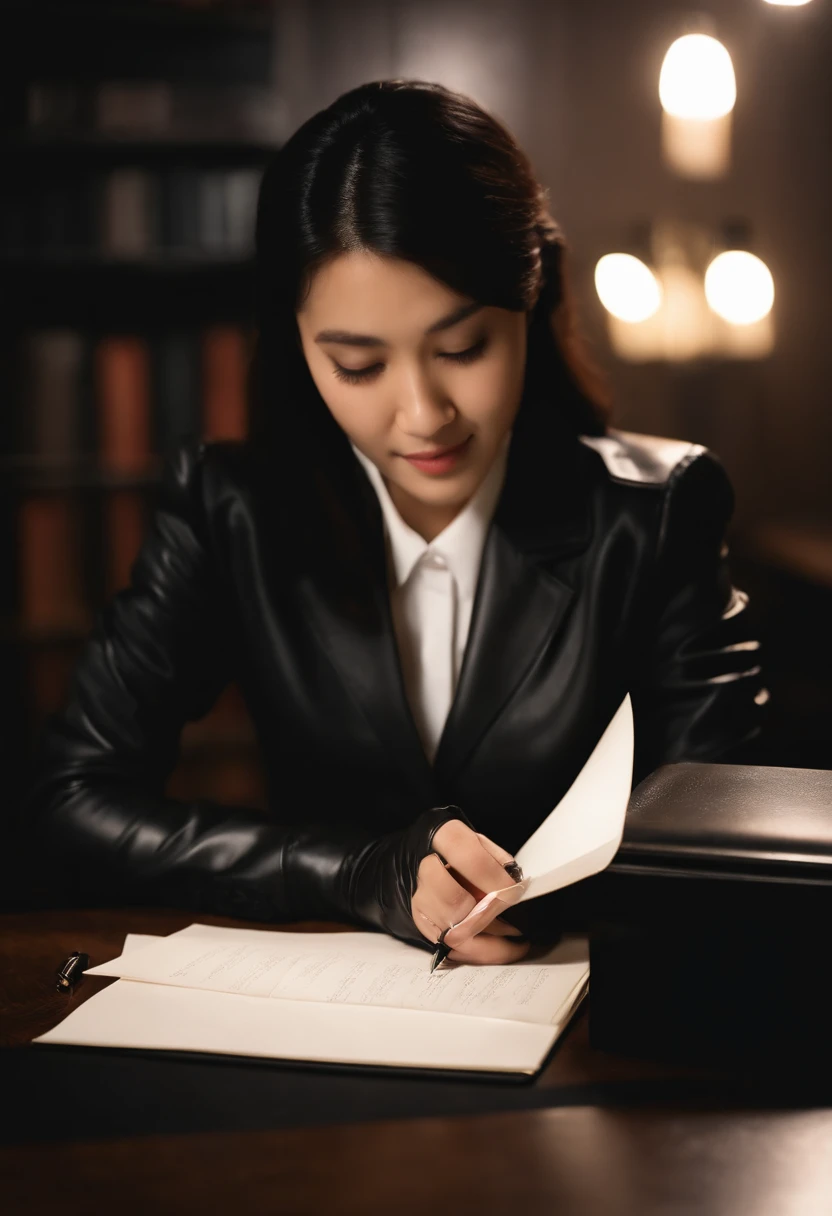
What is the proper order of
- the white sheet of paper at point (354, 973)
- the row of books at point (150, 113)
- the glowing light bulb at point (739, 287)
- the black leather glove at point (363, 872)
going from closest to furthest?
the white sheet of paper at point (354, 973) → the black leather glove at point (363, 872) → the row of books at point (150, 113) → the glowing light bulb at point (739, 287)

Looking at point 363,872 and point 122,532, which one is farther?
point 122,532

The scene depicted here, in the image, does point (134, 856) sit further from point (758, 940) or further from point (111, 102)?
point (111, 102)

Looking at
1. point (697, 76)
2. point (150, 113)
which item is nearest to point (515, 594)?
point (697, 76)

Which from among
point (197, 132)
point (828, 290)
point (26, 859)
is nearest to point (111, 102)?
point (197, 132)

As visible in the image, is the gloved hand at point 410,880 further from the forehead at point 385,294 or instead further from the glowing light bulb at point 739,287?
the glowing light bulb at point 739,287

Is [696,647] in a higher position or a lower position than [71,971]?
higher

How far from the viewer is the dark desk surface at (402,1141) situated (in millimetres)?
663

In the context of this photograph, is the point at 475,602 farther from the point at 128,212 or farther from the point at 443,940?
the point at 128,212

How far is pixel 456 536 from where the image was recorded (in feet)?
4.75

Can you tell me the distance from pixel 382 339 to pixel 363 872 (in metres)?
0.50

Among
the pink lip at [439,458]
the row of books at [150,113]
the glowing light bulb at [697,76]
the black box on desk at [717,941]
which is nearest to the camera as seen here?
the black box on desk at [717,941]

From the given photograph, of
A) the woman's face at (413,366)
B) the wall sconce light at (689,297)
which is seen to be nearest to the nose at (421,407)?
the woman's face at (413,366)

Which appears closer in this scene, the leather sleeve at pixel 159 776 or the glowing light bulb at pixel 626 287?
the leather sleeve at pixel 159 776

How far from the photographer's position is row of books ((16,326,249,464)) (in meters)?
2.93
